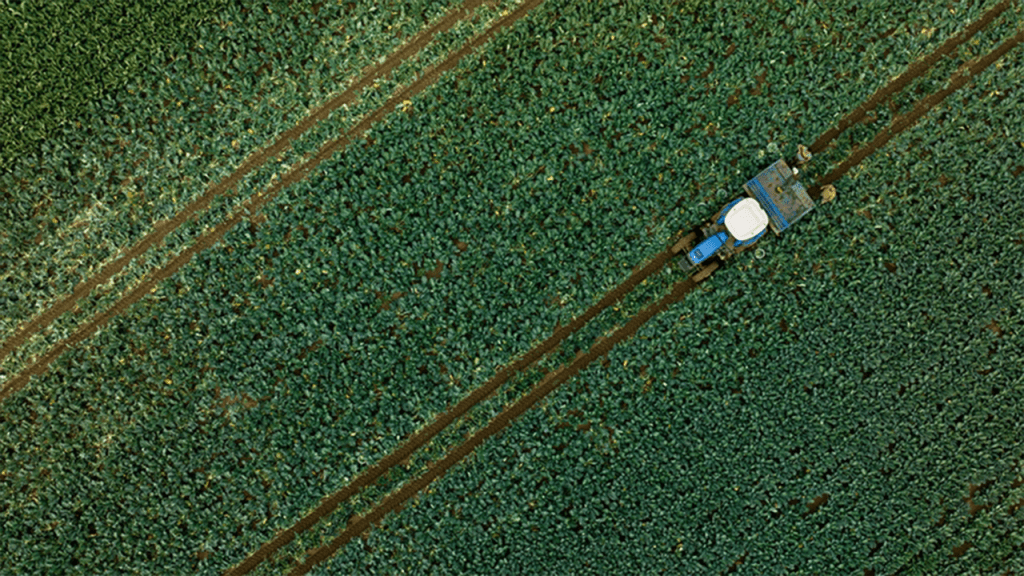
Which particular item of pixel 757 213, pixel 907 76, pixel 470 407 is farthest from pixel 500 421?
pixel 907 76

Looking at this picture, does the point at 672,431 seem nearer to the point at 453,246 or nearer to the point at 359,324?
the point at 453,246

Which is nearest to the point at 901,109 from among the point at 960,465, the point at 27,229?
the point at 960,465

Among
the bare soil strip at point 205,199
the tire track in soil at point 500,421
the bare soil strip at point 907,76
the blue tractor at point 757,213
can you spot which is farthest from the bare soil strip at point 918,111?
the bare soil strip at point 205,199

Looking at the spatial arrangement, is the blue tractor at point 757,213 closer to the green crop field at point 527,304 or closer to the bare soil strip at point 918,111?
the green crop field at point 527,304

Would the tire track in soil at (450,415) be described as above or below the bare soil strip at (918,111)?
below

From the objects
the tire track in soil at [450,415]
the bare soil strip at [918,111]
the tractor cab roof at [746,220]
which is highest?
the bare soil strip at [918,111]

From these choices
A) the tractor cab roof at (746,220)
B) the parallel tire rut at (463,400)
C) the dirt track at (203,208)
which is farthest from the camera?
the dirt track at (203,208)

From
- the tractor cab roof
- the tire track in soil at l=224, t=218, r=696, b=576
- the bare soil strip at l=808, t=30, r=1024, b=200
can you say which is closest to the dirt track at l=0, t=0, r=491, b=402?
the tire track in soil at l=224, t=218, r=696, b=576
